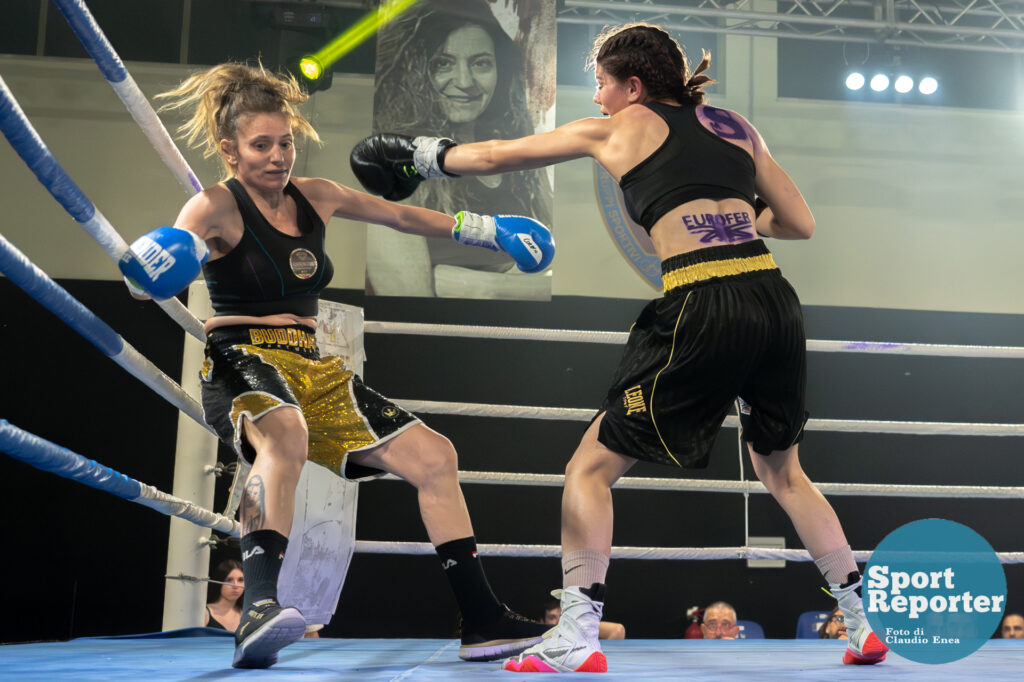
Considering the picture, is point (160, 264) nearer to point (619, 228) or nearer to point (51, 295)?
point (51, 295)

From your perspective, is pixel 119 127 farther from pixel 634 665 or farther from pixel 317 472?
pixel 634 665

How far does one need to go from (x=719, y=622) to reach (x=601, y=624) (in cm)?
66

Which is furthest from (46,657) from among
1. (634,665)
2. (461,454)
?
(461,454)

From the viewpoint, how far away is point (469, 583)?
161 centimetres

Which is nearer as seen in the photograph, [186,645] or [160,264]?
[160,264]

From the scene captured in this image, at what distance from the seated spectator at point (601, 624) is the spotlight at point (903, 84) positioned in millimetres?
3744

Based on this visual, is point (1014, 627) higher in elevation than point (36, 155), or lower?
lower

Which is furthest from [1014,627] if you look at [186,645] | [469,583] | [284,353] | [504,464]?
[284,353]

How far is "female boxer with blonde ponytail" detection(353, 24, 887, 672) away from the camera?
1409mm

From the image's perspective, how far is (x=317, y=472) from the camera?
2068 mm

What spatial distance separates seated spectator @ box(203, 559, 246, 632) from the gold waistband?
3271mm

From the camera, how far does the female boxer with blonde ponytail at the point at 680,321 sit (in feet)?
4.62

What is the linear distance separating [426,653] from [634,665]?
0.44m

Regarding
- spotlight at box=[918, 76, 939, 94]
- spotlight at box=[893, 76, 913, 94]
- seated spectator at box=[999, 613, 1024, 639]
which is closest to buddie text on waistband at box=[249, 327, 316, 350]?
seated spectator at box=[999, 613, 1024, 639]
